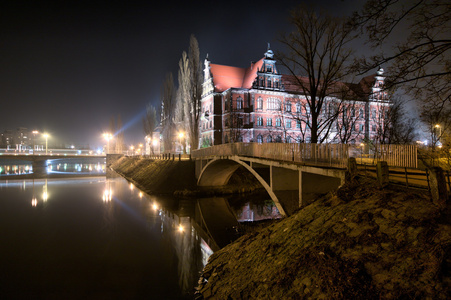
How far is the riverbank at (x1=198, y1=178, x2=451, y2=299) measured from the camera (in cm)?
→ 506

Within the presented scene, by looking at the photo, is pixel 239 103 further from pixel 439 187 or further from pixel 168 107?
pixel 439 187

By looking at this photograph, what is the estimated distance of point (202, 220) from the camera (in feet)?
67.8

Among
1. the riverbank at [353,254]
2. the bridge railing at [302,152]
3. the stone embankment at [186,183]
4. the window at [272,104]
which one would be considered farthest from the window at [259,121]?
the riverbank at [353,254]

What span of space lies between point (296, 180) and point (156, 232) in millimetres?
9788

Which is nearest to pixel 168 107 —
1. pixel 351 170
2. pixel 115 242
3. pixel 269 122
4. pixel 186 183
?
pixel 269 122

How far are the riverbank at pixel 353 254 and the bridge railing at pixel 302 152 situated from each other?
5.66ft

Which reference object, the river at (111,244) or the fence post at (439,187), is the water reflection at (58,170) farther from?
the fence post at (439,187)

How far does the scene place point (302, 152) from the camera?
12.6 metres

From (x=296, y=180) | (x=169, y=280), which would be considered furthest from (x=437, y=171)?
(x=169, y=280)

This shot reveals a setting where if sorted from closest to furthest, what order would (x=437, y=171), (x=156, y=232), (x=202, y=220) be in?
1. (x=437, y=171)
2. (x=156, y=232)
3. (x=202, y=220)

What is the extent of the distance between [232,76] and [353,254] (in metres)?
52.0

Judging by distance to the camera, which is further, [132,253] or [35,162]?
[35,162]

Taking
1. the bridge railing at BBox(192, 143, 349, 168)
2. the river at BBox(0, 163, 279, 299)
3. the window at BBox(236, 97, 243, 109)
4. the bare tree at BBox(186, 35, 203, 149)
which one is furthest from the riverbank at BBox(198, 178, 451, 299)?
the window at BBox(236, 97, 243, 109)

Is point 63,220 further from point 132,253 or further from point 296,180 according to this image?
point 296,180
